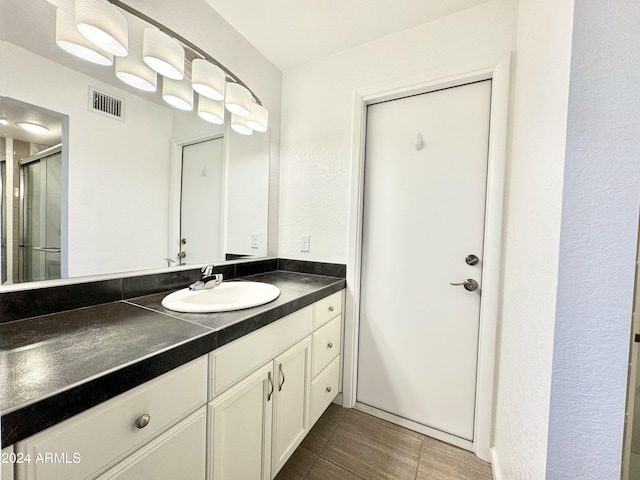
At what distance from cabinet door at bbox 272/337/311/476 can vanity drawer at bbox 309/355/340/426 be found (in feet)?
0.22

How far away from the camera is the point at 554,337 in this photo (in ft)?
1.89

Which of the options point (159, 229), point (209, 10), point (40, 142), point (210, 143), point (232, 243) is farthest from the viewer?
point (232, 243)

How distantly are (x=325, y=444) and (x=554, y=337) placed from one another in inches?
52.1

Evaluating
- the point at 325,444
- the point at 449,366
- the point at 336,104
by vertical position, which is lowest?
the point at 325,444

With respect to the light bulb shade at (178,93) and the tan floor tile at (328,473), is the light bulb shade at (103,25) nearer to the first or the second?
the light bulb shade at (178,93)

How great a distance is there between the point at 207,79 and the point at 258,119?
1.24 feet

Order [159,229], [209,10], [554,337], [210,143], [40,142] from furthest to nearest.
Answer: [210,143] → [209,10] → [159,229] → [40,142] → [554,337]

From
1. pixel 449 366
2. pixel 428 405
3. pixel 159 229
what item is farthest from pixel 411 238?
pixel 159 229

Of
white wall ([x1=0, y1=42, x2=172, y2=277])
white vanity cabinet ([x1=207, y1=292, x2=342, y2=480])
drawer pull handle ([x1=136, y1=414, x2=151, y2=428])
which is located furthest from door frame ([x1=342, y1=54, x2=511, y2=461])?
drawer pull handle ([x1=136, y1=414, x2=151, y2=428])

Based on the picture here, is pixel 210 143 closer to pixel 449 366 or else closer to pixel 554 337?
pixel 554 337

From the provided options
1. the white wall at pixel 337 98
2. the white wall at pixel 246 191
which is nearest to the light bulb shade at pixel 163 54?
the white wall at pixel 246 191

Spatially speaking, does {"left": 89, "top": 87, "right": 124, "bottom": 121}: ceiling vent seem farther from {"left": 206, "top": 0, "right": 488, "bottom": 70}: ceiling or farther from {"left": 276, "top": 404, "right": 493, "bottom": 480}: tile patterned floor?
{"left": 276, "top": 404, "right": 493, "bottom": 480}: tile patterned floor

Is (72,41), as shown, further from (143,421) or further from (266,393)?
(266,393)

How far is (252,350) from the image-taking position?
96cm
